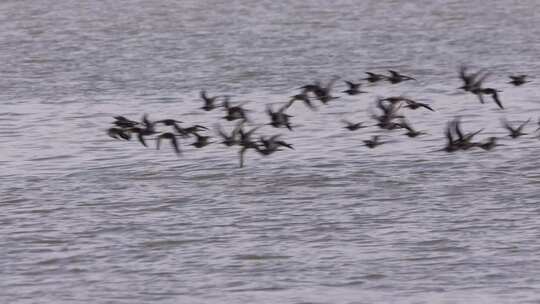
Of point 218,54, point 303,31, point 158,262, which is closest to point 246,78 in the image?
point 218,54

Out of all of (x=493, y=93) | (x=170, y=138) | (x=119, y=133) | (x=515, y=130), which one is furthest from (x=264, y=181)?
(x=493, y=93)

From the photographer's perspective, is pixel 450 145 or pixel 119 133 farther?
pixel 119 133

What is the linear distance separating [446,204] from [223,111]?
1004 cm

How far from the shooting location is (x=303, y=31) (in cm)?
4481

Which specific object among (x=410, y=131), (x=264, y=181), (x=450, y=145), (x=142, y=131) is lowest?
(x=264, y=181)

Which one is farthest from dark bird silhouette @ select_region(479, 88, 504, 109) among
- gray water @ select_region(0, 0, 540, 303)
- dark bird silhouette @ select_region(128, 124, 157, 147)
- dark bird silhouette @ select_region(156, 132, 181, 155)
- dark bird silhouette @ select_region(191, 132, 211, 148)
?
dark bird silhouette @ select_region(128, 124, 157, 147)

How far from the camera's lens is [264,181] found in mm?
24562

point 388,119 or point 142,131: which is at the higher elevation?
point 142,131

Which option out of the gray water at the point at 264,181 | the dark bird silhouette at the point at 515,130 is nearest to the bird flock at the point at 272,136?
the dark bird silhouette at the point at 515,130

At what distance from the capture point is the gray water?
18.5 metres

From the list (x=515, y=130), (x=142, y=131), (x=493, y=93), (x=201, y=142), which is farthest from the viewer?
(x=493, y=93)

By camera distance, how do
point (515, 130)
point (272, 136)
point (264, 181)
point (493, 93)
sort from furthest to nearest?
point (493, 93) → point (272, 136) → point (515, 130) → point (264, 181)

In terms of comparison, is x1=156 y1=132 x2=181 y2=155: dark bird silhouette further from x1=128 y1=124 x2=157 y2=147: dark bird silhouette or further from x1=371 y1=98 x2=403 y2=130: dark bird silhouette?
x1=371 y1=98 x2=403 y2=130: dark bird silhouette

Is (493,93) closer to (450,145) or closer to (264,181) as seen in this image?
(450,145)
